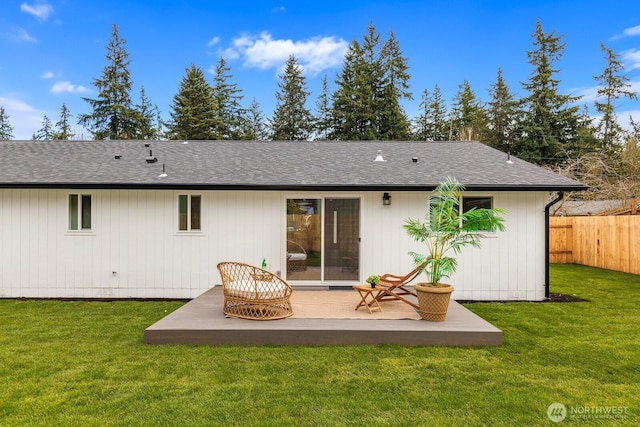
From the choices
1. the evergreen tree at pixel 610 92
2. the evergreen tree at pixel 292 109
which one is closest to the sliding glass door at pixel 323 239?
the evergreen tree at pixel 292 109

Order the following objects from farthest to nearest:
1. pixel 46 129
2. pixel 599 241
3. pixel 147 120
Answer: pixel 46 129 < pixel 147 120 < pixel 599 241

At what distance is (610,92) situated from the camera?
81.8 ft

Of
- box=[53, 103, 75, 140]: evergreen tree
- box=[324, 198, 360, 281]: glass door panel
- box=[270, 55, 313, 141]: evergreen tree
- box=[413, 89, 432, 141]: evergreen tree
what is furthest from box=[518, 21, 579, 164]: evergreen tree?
box=[53, 103, 75, 140]: evergreen tree

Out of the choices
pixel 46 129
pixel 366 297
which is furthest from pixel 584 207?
pixel 46 129

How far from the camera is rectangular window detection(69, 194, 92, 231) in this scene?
24.4 feet

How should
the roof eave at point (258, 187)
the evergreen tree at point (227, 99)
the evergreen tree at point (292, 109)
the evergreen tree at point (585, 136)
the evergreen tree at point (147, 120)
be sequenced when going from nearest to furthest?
the roof eave at point (258, 187), the evergreen tree at point (585, 136), the evergreen tree at point (147, 120), the evergreen tree at point (292, 109), the evergreen tree at point (227, 99)

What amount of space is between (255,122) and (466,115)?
17.3 meters

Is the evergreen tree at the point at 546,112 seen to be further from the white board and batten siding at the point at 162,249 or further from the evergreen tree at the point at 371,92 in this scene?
the white board and batten siding at the point at 162,249

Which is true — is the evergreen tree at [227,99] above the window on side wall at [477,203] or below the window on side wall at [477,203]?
above

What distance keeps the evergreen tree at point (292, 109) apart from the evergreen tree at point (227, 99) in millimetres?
2745

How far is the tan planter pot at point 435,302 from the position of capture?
4984 millimetres

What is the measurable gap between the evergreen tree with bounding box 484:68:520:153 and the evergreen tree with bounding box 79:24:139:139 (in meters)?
26.2

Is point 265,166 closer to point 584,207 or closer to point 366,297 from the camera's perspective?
point 366,297

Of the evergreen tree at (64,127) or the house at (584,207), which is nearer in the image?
the house at (584,207)
